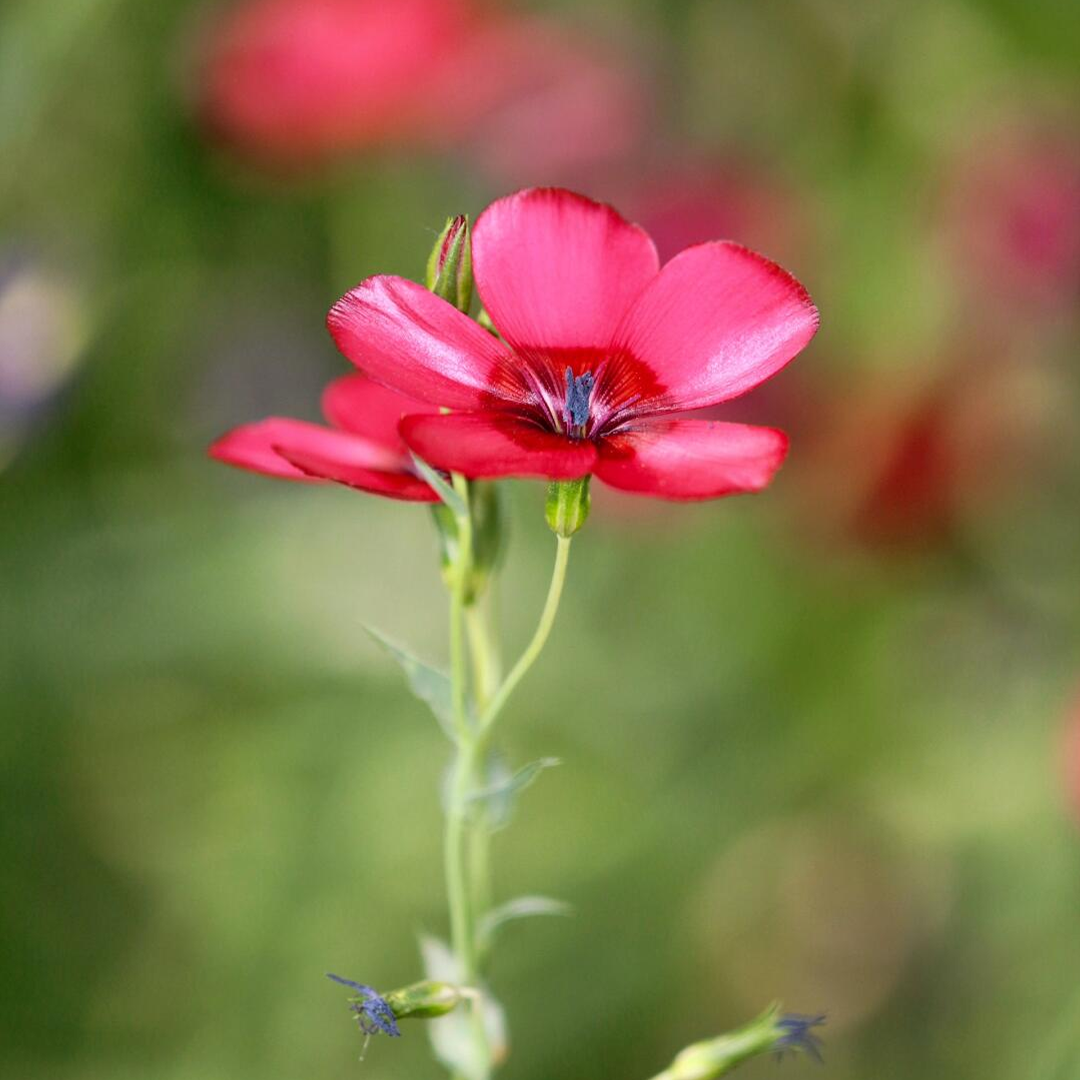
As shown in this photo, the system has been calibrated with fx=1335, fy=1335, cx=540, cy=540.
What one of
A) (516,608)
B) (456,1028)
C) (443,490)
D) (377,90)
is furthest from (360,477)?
(377,90)

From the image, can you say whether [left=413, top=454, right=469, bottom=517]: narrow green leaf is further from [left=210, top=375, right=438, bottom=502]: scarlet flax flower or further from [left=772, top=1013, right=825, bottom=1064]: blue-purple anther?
[left=772, top=1013, right=825, bottom=1064]: blue-purple anther

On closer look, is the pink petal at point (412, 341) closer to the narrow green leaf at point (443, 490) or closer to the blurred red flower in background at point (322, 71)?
the narrow green leaf at point (443, 490)

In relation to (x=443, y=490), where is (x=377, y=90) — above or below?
above

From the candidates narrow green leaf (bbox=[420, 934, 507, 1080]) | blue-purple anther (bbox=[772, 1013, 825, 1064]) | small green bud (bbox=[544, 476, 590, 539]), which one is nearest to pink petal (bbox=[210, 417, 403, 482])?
small green bud (bbox=[544, 476, 590, 539])

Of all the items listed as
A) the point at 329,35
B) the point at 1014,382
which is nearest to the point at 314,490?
the point at 329,35

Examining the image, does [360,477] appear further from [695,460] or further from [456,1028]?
[456,1028]

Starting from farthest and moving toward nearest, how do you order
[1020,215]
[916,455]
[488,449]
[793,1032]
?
[1020,215]
[916,455]
[793,1032]
[488,449]
